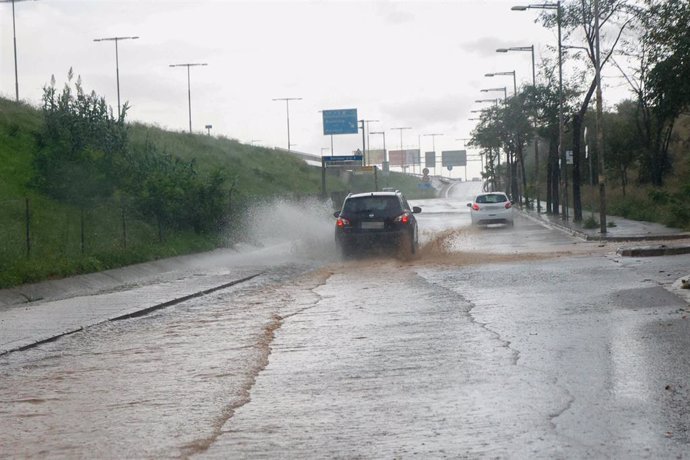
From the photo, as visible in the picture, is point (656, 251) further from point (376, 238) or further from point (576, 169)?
point (576, 169)

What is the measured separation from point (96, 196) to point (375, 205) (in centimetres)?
1464

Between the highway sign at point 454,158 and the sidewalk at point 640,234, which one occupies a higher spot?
the highway sign at point 454,158

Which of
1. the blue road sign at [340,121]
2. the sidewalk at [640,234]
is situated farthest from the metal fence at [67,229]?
the blue road sign at [340,121]

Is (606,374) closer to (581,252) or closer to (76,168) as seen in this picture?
(581,252)

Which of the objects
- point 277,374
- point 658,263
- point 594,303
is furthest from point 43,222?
point 277,374

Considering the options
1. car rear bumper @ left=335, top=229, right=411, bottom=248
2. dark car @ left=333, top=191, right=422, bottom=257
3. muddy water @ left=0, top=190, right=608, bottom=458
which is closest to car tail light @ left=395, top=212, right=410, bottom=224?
dark car @ left=333, top=191, right=422, bottom=257

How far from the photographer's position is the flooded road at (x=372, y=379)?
6.98 metres

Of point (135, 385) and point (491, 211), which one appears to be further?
point (491, 211)

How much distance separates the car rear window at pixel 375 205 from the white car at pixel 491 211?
21.0 metres

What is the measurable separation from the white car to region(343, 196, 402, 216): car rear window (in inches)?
828

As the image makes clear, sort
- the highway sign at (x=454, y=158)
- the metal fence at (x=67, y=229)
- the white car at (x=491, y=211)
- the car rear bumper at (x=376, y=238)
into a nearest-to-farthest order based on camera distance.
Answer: the metal fence at (x=67, y=229)
the car rear bumper at (x=376, y=238)
the white car at (x=491, y=211)
the highway sign at (x=454, y=158)

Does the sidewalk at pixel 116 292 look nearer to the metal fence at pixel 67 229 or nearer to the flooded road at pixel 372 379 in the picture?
the flooded road at pixel 372 379

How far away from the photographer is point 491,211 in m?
45.8

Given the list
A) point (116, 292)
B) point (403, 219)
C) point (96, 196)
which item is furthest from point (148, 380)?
point (96, 196)
